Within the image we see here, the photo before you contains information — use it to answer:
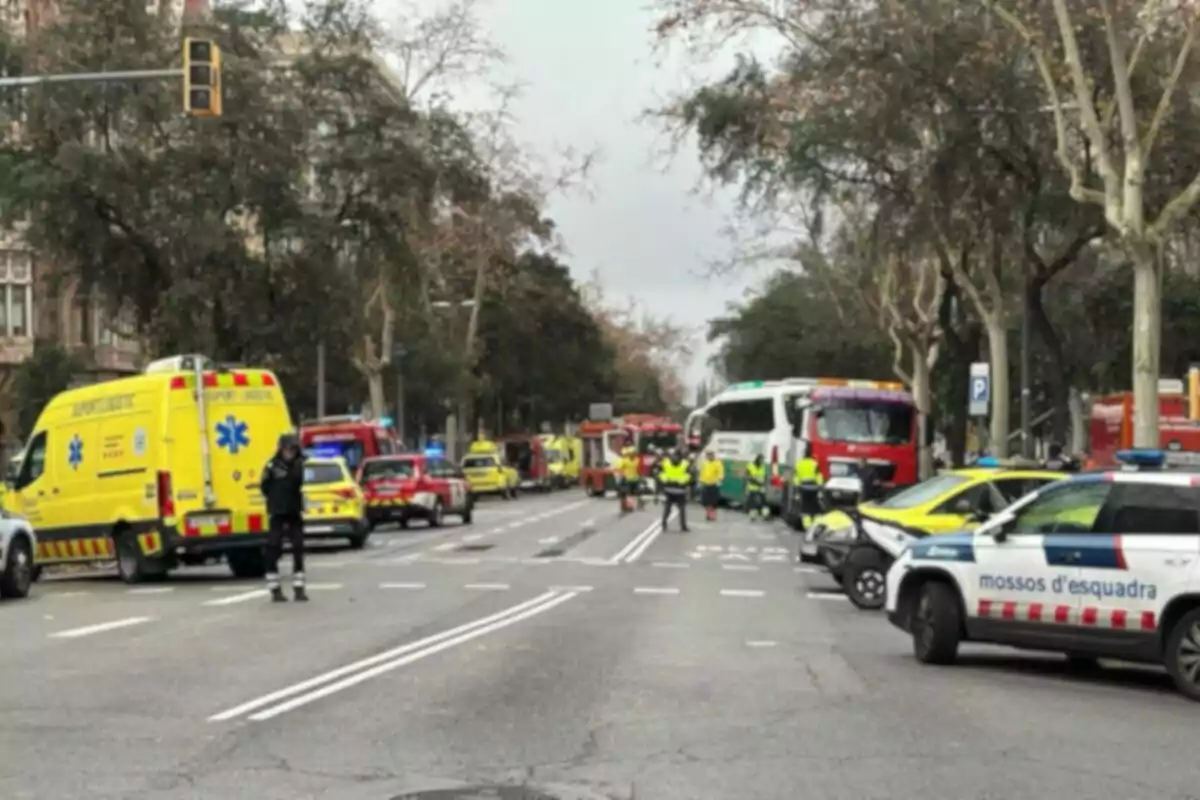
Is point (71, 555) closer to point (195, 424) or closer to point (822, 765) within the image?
point (195, 424)

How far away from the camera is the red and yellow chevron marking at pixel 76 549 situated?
23.5 meters

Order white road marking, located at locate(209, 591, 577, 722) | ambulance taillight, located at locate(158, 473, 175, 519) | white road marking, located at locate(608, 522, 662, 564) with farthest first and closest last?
white road marking, located at locate(608, 522, 662, 564) < ambulance taillight, located at locate(158, 473, 175, 519) < white road marking, located at locate(209, 591, 577, 722)

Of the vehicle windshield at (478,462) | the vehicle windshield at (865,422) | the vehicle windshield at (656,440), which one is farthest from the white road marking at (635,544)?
the vehicle windshield at (656,440)

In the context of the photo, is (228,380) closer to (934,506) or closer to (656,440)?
(934,506)

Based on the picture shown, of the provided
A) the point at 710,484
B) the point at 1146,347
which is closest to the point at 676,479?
the point at 710,484

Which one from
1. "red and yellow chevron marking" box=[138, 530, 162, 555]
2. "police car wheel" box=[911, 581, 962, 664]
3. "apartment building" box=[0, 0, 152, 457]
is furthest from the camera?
"apartment building" box=[0, 0, 152, 457]

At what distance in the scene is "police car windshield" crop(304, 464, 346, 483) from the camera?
103 feet

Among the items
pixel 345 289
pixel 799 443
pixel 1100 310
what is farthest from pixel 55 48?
pixel 1100 310

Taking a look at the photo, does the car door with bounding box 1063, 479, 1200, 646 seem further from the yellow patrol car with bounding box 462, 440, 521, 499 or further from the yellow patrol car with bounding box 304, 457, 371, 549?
the yellow patrol car with bounding box 462, 440, 521, 499

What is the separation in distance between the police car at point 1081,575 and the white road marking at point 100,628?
7.28 metres

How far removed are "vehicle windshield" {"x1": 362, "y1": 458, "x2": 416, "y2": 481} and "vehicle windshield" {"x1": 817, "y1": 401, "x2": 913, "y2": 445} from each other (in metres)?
9.24

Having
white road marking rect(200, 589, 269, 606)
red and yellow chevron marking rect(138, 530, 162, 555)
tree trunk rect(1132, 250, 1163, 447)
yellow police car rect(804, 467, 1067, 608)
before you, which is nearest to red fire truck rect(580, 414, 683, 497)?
tree trunk rect(1132, 250, 1163, 447)

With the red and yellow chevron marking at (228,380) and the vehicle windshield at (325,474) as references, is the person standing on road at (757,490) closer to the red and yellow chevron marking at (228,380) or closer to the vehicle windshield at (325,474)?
the vehicle windshield at (325,474)

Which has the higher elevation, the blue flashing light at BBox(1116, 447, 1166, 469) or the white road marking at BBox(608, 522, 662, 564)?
the blue flashing light at BBox(1116, 447, 1166, 469)
